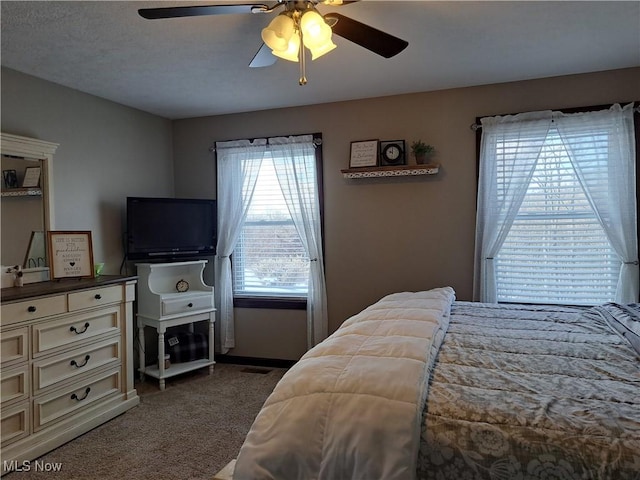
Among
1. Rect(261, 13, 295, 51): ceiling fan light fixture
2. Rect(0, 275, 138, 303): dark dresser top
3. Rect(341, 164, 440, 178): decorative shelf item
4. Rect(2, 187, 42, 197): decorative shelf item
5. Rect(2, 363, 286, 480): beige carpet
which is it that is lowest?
Rect(2, 363, 286, 480): beige carpet

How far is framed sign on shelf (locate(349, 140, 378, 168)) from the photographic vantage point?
3645 mm

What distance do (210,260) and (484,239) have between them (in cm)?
264

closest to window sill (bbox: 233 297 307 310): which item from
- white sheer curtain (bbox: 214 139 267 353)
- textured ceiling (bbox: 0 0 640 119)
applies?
white sheer curtain (bbox: 214 139 267 353)

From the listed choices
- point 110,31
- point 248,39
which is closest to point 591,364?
point 248,39

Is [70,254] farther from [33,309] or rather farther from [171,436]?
[171,436]

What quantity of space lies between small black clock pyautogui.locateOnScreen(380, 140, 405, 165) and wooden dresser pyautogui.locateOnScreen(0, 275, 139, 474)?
7.50 ft

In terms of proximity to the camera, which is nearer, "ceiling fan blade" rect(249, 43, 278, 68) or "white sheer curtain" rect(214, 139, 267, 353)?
"ceiling fan blade" rect(249, 43, 278, 68)

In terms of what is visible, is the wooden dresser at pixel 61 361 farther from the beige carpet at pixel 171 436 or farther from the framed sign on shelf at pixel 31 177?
the framed sign on shelf at pixel 31 177

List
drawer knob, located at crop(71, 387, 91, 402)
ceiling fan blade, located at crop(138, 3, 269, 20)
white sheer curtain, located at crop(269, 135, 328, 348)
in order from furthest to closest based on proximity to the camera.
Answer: white sheer curtain, located at crop(269, 135, 328, 348) < drawer knob, located at crop(71, 387, 91, 402) < ceiling fan blade, located at crop(138, 3, 269, 20)

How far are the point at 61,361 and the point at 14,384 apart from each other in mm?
302

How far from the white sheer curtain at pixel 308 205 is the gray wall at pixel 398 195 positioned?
10cm

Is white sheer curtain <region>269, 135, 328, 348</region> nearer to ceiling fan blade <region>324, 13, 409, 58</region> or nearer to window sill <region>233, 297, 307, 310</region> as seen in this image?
window sill <region>233, 297, 307, 310</region>

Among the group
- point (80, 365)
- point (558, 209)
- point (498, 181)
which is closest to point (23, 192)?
point (80, 365)

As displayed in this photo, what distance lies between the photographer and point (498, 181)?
3.36 meters
